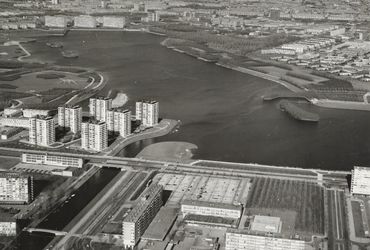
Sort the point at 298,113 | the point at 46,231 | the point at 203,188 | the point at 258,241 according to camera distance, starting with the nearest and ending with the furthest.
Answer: the point at 258,241, the point at 46,231, the point at 203,188, the point at 298,113

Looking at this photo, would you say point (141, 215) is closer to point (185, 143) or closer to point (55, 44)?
point (185, 143)

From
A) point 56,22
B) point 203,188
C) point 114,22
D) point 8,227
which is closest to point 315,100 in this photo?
point 203,188

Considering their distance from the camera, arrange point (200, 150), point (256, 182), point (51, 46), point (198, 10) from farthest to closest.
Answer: point (198, 10) < point (51, 46) < point (200, 150) < point (256, 182)

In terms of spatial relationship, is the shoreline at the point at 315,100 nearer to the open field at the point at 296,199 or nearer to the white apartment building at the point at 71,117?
the open field at the point at 296,199

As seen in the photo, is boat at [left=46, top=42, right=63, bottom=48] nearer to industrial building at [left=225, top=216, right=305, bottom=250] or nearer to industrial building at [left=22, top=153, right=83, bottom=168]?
industrial building at [left=22, top=153, right=83, bottom=168]

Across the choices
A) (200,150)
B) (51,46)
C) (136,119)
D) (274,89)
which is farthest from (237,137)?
(51,46)

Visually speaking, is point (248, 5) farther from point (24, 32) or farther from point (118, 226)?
point (118, 226)

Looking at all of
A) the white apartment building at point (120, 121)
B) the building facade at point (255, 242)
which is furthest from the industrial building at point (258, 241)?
the white apartment building at point (120, 121)
